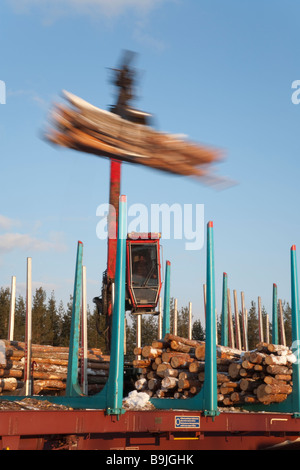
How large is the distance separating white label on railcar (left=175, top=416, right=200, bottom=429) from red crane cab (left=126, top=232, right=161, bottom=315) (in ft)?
21.9

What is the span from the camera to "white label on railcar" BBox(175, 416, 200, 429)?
8031mm

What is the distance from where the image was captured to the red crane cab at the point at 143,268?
1480 cm

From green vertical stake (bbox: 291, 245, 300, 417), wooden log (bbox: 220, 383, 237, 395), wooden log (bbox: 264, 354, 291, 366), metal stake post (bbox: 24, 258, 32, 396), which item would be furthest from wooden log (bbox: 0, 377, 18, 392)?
green vertical stake (bbox: 291, 245, 300, 417)

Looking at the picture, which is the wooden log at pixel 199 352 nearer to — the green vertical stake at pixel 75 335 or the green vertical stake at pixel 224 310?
the green vertical stake at pixel 224 310

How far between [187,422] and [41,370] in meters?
5.97

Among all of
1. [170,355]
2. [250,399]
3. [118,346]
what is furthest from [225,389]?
[118,346]

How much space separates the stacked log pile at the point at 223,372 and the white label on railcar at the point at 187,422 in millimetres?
3273

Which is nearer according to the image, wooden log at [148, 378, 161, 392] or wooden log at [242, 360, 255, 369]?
wooden log at [242, 360, 255, 369]

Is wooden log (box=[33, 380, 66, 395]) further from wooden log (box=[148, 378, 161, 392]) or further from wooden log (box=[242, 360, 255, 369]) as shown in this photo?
wooden log (box=[242, 360, 255, 369])
